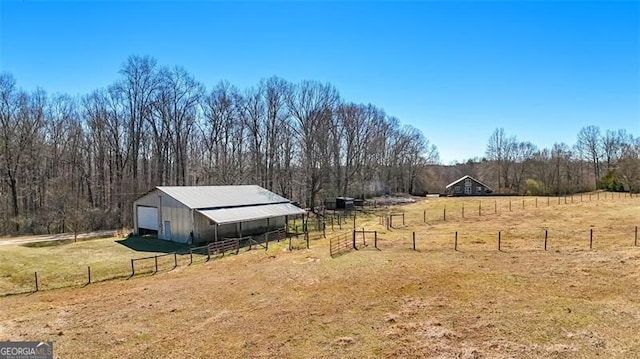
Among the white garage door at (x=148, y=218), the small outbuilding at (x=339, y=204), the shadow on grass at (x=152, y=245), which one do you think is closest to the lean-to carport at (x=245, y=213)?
the shadow on grass at (x=152, y=245)

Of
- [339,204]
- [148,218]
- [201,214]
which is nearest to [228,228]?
[201,214]

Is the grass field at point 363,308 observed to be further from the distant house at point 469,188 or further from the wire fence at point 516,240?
the distant house at point 469,188

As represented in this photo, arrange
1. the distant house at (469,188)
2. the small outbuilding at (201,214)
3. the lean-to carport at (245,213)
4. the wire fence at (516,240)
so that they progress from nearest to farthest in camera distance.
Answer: the wire fence at (516,240) → the lean-to carport at (245,213) → the small outbuilding at (201,214) → the distant house at (469,188)

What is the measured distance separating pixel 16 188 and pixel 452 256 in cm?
4377

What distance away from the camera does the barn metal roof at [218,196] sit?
3056 cm

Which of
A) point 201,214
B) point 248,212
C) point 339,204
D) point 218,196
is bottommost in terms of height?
point 339,204

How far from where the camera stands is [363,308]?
572 inches

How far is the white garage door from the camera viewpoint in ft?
104

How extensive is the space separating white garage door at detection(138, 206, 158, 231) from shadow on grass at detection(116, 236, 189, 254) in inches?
43.3

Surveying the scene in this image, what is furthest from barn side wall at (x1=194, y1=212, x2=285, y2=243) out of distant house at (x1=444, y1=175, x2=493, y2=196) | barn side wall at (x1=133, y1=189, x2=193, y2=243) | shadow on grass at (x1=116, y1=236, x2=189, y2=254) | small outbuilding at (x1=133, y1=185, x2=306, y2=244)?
distant house at (x1=444, y1=175, x2=493, y2=196)

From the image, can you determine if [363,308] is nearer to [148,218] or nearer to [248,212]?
[248,212]

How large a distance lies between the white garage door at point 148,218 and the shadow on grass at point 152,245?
3.61ft

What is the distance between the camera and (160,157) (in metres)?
52.8

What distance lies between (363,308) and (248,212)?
65.3ft
